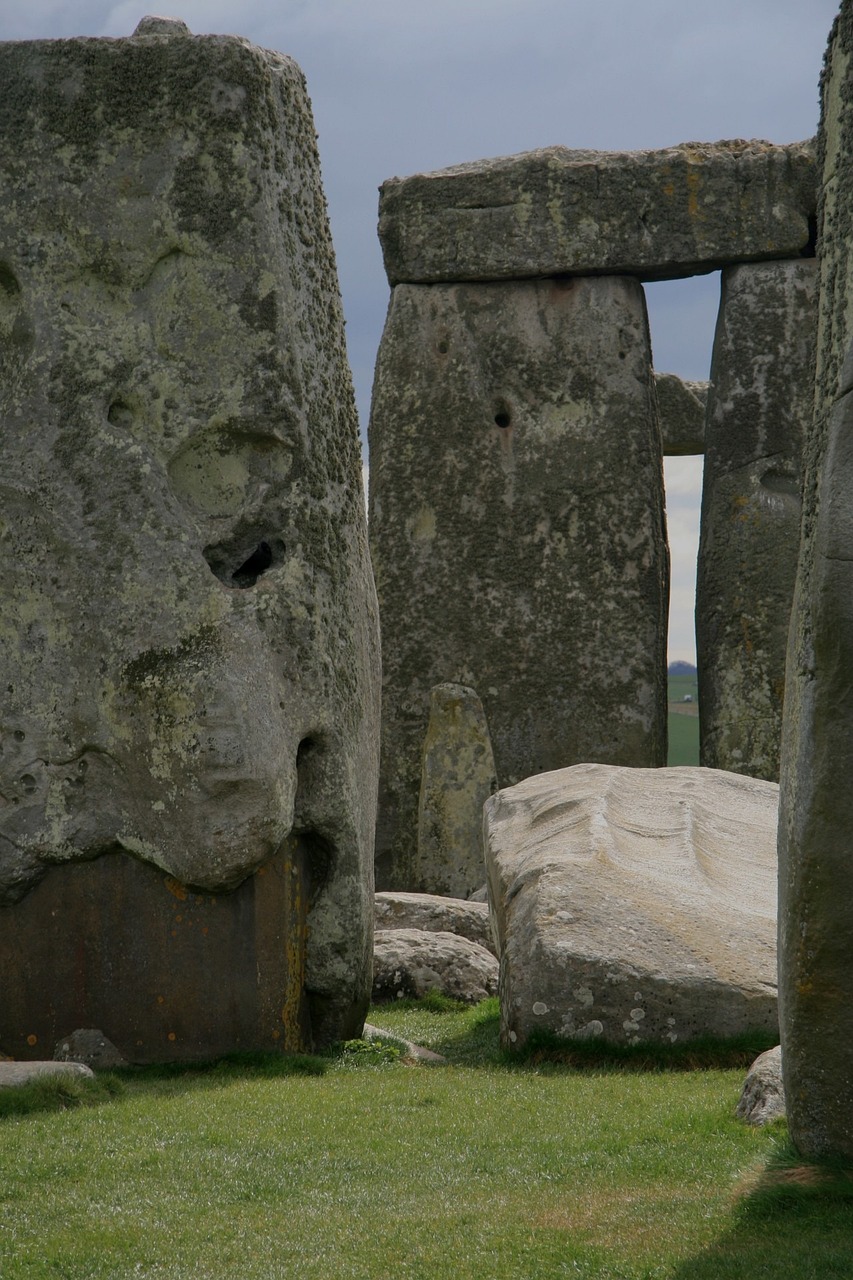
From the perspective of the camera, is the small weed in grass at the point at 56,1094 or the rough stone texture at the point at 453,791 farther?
the rough stone texture at the point at 453,791

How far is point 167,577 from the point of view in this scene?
6.45 m

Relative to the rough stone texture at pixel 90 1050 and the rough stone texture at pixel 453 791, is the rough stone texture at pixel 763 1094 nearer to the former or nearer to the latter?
the rough stone texture at pixel 90 1050

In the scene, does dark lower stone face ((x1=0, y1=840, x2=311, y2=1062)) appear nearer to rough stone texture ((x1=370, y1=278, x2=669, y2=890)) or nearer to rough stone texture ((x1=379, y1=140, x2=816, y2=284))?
rough stone texture ((x1=370, y1=278, x2=669, y2=890))

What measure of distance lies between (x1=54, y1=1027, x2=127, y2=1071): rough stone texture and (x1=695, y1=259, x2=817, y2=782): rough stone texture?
26.6 ft

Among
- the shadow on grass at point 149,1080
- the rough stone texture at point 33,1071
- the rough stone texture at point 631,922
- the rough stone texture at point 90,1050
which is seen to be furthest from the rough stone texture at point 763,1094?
the rough stone texture at point 90,1050

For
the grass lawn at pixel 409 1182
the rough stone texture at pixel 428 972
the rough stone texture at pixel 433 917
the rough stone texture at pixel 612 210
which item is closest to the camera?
the grass lawn at pixel 409 1182

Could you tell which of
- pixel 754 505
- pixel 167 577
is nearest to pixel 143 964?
pixel 167 577

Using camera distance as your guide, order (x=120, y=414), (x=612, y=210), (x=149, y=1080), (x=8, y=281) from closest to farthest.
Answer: (x=149, y=1080) < (x=120, y=414) < (x=8, y=281) < (x=612, y=210)

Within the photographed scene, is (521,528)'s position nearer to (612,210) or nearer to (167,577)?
(612,210)

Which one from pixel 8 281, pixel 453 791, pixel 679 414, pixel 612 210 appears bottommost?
pixel 453 791

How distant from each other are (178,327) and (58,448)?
24.4 inches

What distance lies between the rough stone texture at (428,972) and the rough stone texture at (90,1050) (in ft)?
6.38

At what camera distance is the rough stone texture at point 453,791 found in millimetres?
12508

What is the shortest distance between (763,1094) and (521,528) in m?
9.54
